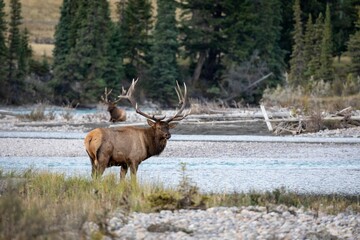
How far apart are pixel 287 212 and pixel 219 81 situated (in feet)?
162

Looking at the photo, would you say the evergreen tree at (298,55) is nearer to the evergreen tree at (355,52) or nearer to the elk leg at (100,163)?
the evergreen tree at (355,52)

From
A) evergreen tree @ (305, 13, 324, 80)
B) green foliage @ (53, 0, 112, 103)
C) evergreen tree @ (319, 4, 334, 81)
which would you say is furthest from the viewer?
evergreen tree @ (305, 13, 324, 80)

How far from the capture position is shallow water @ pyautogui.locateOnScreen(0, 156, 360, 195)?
55.6 ft

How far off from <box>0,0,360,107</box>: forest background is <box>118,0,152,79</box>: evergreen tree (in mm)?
74

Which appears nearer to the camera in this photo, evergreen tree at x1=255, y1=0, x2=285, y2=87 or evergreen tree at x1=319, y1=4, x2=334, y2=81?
evergreen tree at x1=319, y1=4, x2=334, y2=81

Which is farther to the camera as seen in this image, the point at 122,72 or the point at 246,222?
the point at 122,72

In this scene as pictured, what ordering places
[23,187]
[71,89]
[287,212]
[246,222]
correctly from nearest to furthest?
[246,222], [287,212], [23,187], [71,89]

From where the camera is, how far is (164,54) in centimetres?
5978

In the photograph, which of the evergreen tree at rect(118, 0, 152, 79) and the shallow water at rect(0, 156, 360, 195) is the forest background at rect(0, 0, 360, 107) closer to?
the evergreen tree at rect(118, 0, 152, 79)

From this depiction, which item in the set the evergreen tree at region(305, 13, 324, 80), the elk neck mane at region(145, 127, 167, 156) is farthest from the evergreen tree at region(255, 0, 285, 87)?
the elk neck mane at region(145, 127, 167, 156)

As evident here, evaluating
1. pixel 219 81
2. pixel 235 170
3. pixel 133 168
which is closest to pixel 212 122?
pixel 235 170

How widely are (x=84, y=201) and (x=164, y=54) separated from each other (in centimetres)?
4793

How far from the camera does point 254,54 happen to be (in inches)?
2400

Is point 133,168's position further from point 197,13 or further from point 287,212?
point 197,13
